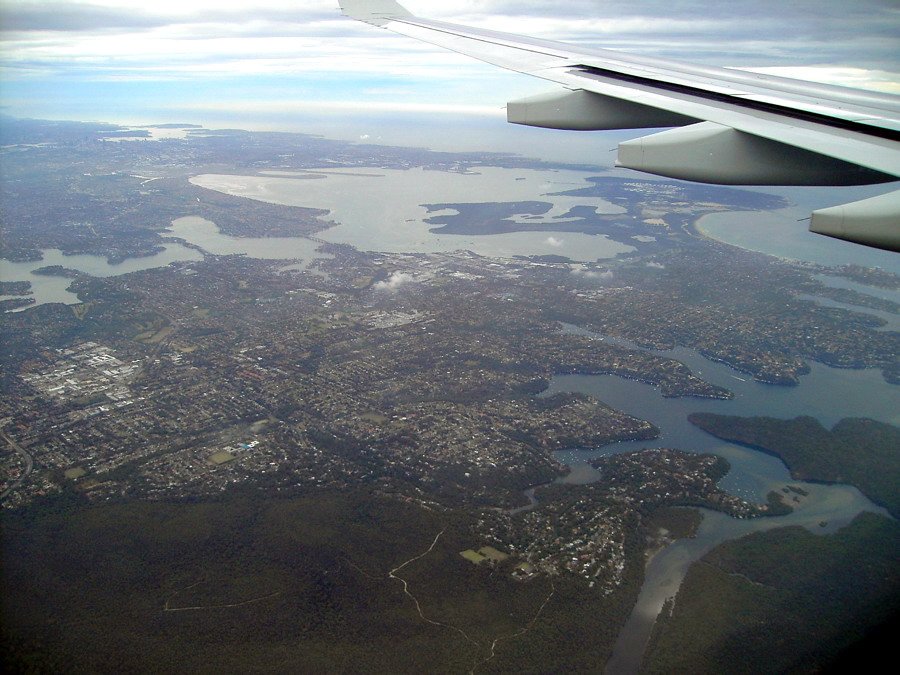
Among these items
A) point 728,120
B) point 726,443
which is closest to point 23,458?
point 728,120

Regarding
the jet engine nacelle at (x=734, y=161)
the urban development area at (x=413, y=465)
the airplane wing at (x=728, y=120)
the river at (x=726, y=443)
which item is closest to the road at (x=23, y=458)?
the urban development area at (x=413, y=465)

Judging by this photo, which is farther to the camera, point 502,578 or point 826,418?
point 826,418

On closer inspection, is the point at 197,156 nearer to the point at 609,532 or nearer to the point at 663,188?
the point at 663,188

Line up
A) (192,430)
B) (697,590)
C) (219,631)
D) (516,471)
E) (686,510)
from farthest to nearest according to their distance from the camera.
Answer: (192,430)
(516,471)
(686,510)
(697,590)
(219,631)

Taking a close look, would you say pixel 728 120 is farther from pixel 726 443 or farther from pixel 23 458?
pixel 23 458

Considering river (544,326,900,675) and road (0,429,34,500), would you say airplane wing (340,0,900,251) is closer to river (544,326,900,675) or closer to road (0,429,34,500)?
river (544,326,900,675)

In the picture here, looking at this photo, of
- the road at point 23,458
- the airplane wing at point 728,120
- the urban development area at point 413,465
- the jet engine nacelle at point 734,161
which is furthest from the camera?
the road at point 23,458

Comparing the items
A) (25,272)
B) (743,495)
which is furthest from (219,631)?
(25,272)

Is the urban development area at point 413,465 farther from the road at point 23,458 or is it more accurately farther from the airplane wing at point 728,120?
the airplane wing at point 728,120
